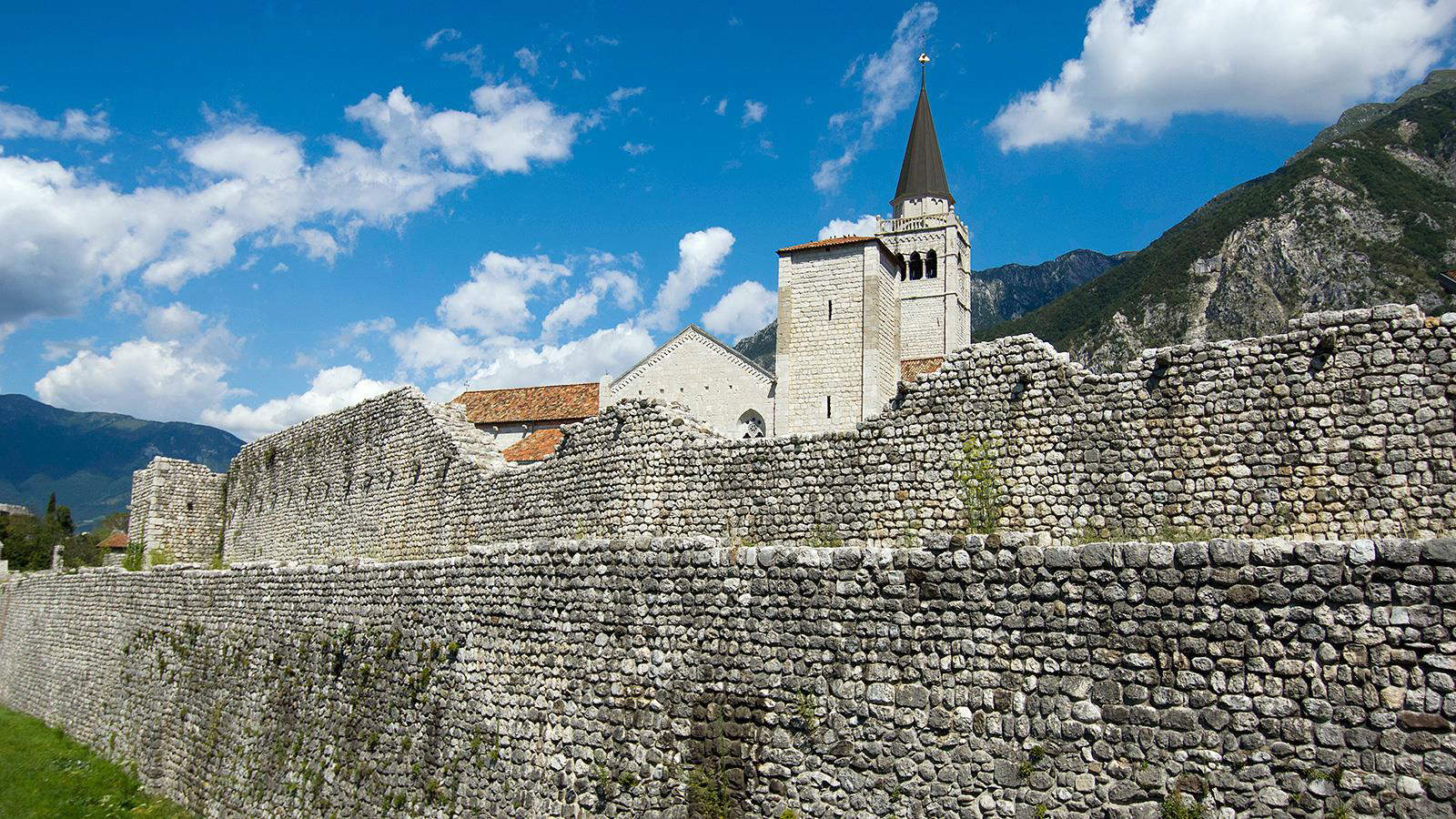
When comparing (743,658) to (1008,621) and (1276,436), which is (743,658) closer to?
(1008,621)

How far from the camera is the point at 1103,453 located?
12.3m

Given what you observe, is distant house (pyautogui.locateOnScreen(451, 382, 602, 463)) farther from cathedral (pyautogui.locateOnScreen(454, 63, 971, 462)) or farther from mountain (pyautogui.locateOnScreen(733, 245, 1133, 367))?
mountain (pyautogui.locateOnScreen(733, 245, 1133, 367))

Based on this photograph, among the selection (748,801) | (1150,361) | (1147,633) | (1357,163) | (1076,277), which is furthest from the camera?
(1076,277)

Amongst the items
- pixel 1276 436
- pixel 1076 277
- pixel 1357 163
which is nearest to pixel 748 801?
pixel 1276 436

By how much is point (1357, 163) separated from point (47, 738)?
10765cm

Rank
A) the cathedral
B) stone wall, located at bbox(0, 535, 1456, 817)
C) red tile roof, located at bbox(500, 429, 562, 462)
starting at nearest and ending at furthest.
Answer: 1. stone wall, located at bbox(0, 535, 1456, 817)
2. the cathedral
3. red tile roof, located at bbox(500, 429, 562, 462)

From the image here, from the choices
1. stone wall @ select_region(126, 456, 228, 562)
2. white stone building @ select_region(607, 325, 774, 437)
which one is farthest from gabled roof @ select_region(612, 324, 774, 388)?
stone wall @ select_region(126, 456, 228, 562)

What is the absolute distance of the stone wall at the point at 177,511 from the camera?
2891 centimetres

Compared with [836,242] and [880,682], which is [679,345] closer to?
[836,242]

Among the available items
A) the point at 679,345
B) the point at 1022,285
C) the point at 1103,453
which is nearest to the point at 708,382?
the point at 679,345

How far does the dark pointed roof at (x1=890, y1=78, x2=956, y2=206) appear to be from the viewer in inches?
2522

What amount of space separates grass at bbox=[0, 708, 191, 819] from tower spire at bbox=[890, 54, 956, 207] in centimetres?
5372

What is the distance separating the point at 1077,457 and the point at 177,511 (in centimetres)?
2637

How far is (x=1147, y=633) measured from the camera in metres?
7.12
